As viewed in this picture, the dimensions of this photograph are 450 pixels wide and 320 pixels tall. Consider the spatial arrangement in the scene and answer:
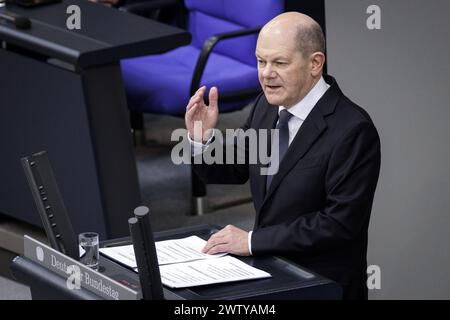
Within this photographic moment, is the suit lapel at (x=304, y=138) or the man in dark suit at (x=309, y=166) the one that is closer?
the man in dark suit at (x=309, y=166)

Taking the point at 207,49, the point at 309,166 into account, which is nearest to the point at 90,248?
the point at 309,166

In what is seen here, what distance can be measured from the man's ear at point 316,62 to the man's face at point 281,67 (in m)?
0.01

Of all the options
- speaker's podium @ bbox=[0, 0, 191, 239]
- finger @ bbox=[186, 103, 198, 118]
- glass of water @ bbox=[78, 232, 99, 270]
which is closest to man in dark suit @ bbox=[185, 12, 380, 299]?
finger @ bbox=[186, 103, 198, 118]

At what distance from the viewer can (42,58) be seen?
451 centimetres

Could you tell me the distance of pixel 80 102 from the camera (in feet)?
13.7

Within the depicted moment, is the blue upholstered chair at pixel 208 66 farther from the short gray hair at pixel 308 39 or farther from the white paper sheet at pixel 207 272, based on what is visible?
the white paper sheet at pixel 207 272

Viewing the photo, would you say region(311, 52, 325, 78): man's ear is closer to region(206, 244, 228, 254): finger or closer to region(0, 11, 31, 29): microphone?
region(206, 244, 228, 254): finger

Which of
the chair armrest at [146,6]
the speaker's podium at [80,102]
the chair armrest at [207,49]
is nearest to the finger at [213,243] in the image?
the speaker's podium at [80,102]

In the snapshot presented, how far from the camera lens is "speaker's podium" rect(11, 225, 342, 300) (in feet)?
7.64

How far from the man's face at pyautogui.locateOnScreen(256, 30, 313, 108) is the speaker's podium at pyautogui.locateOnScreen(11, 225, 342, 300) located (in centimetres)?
40

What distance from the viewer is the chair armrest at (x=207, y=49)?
4961mm

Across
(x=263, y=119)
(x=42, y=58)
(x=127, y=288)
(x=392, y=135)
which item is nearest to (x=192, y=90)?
(x=42, y=58)

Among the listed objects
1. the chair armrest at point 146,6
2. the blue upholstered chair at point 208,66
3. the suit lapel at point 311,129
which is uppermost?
the suit lapel at point 311,129

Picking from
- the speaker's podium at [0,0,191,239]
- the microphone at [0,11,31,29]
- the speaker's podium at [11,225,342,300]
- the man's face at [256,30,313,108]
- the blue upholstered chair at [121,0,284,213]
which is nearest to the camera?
the speaker's podium at [11,225,342,300]
